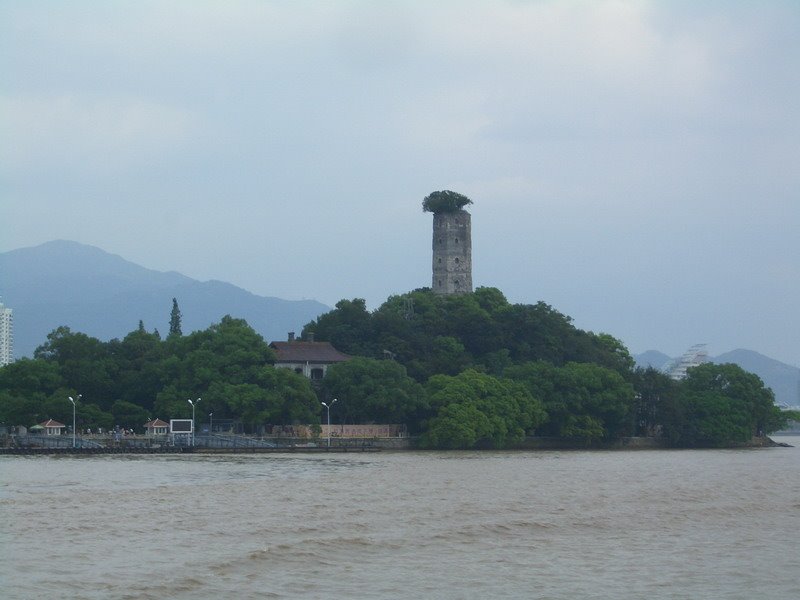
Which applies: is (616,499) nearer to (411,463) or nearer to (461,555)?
(461,555)

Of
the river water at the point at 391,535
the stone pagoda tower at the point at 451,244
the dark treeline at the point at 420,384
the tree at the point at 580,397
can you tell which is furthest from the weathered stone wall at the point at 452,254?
the river water at the point at 391,535

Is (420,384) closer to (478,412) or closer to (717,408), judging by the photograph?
(478,412)

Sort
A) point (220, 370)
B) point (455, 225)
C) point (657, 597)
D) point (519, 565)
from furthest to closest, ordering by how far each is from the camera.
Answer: point (455, 225), point (220, 370), point (519, 565), point (657, 597)

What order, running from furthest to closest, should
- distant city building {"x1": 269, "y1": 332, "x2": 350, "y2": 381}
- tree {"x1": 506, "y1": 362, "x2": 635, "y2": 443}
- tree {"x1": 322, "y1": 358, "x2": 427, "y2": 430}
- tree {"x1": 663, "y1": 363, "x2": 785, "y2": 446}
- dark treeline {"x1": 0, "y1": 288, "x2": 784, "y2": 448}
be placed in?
tree {"x1": 663, "y1": 363, "x2": 785, "y2": 446} < distant city building {"x1": 269, "y1": 332, "x2": 350, "y2": 381} < tree {"x1": 506, "y1": 362, "x2": 635, "y2": 443} < tree {"x1": 322, "y1": 358, "x2": 427, "y2": 430} < dark treeline {"x1": 0, "y1": 288, "x2": 784, "y2": 448}

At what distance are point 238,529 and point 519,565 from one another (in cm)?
834

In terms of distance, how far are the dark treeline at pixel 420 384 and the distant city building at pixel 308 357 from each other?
2.54 meters

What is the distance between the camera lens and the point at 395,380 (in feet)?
270

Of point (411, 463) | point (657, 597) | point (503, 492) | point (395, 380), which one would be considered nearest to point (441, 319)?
point (395, 380)

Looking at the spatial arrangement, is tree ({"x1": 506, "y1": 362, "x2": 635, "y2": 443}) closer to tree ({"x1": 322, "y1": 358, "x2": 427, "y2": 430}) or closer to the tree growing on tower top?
tree ({"x1": 322, "y1": 358, "x2": 427, "y2": 430})

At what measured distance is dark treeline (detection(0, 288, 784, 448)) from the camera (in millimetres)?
79875

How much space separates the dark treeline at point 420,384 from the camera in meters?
79.9

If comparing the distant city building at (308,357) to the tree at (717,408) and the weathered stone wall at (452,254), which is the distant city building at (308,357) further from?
the weathered stone wall at (452,254)

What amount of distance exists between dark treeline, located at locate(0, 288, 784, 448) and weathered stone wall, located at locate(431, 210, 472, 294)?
52.8 ft

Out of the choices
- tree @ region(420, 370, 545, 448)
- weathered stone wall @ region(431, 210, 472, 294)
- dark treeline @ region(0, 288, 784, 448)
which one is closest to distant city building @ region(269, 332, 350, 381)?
dark treeline @ region(0, 288, 784, 448)
